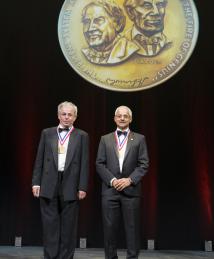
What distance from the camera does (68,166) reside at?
114 inches

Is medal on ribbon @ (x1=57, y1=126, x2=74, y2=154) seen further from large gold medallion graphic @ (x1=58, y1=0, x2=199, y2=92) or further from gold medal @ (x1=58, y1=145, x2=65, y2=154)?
large gold medallion graphic @ (x1=58, y1=0, x2=199, y2=92)

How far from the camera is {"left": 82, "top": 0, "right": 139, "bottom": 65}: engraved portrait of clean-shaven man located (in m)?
4.23

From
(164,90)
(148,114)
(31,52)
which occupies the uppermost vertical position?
(31,52)

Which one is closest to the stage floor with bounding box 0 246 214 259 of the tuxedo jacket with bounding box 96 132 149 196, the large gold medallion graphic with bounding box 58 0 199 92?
the tuxedo jacket with bounding box 96 132 149 196

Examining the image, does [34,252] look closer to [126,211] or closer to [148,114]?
[126,211]

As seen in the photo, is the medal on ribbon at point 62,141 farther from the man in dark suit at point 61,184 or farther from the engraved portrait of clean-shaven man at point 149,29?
the engraved portrait of clean-shaven man at point 149,29

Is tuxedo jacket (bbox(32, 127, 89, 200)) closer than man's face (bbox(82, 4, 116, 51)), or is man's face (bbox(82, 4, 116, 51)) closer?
tuxedo jacket (bbox(32, 127, 89, 200))

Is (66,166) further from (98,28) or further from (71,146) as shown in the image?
(98,28)

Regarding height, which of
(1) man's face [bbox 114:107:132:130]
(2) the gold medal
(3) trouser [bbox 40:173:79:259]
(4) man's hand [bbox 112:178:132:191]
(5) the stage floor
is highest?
(1) man's face [bbox 114:107:132:130]

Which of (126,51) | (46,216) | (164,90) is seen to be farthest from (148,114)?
(46,216)

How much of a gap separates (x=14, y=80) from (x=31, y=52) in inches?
14.0

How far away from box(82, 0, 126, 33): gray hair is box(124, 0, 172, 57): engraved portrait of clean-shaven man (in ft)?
0.27

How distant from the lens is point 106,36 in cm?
424

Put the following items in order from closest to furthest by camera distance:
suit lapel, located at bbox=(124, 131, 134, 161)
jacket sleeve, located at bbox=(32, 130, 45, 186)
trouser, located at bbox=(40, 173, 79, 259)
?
trouser, located at bbox=(40, 173, 79, 259), jacket sleeve, located at bbox=(32, 130, 45, 186), suit lapel, located at bbox=(124, 131, 134, 161)
